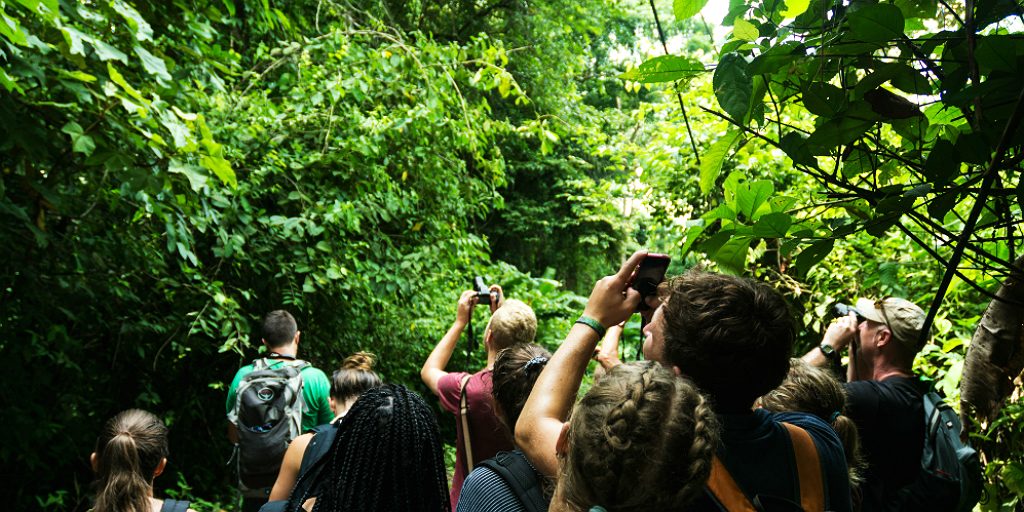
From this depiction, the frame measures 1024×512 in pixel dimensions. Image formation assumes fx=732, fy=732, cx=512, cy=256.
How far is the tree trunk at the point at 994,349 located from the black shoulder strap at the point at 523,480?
3.82 ft

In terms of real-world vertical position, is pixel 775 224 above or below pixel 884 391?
above

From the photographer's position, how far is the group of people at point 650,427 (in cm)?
130

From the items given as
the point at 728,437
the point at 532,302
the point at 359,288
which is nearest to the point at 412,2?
the point at 532,302

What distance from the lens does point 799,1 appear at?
4.41 ft

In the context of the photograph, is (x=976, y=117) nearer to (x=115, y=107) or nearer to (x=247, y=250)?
(x=115, y=107)

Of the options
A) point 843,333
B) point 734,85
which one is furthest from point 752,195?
point 843,333

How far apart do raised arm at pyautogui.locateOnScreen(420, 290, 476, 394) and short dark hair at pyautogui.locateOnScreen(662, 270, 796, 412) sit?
6.43 ft

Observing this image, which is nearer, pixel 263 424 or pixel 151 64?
pixel 151 64

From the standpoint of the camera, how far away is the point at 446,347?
3.58m

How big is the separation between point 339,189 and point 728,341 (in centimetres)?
502

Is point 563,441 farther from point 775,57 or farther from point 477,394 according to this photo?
point 477,394

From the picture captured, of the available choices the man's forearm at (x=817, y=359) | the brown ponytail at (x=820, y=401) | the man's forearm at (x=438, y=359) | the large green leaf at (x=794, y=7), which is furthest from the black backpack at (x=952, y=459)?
the man's forearm at (x=438, y=359)

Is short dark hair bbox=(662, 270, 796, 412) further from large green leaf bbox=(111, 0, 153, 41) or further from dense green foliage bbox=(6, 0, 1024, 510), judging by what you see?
large green leaf bbox=(111, 0, 153, 41)

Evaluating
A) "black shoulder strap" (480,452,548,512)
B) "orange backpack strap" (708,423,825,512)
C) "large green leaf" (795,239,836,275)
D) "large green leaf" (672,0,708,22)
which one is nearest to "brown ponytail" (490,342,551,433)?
"black shoulder strap" (480,452,548,512)
